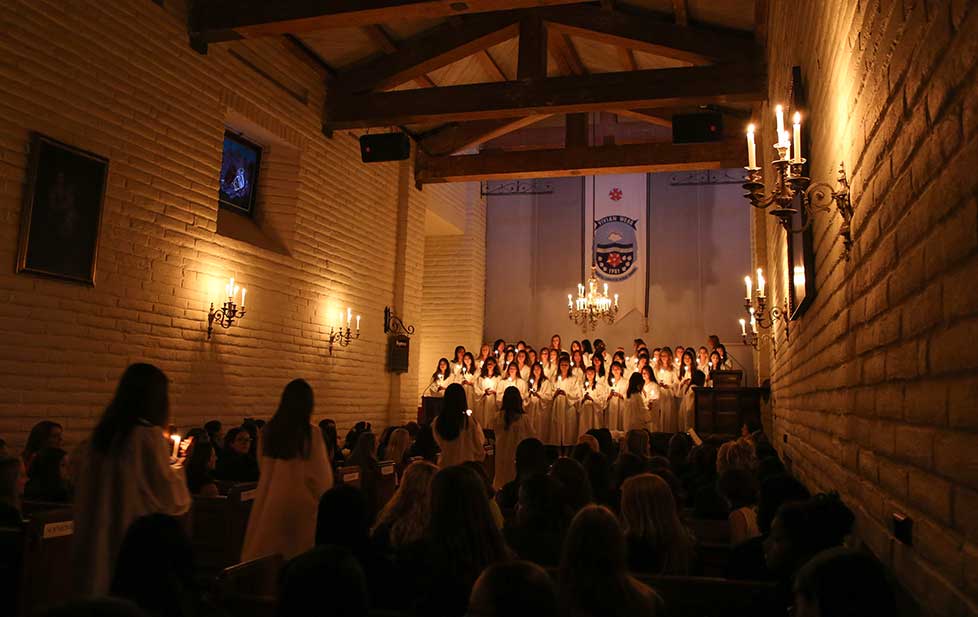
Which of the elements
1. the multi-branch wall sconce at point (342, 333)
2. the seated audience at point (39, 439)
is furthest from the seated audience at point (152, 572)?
the multi-branch wall sconce at point (342, 333)

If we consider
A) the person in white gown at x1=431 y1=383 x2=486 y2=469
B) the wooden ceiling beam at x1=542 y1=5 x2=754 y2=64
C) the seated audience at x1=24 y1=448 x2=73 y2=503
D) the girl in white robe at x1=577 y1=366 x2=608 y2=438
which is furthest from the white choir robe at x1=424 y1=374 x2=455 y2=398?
the seated audience at x1=24 y1=448 x2=73 y2=503

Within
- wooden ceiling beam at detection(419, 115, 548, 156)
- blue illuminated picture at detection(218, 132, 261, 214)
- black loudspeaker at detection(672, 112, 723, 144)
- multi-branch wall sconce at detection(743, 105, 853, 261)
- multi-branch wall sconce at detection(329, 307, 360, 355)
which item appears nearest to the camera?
multi-branch wall sconce at detection(743, 105, 853, 261)

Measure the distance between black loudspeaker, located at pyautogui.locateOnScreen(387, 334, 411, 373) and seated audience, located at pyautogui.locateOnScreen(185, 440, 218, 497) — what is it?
24.2 ft

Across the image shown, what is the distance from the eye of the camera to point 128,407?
3342 millimetres

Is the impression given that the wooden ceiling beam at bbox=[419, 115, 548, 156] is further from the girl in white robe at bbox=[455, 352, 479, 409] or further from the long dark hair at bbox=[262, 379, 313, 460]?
the long dark hair at bbox=[262, 379, 313, 460]

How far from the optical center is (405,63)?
11.7 meters

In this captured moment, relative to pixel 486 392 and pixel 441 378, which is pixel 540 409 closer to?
pixel 486 392

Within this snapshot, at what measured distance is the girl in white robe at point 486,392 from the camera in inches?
551

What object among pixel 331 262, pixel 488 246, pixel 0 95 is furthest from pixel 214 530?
pixel 488 246

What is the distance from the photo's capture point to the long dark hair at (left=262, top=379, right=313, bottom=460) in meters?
4.26

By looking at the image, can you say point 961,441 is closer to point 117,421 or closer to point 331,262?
point 117,421

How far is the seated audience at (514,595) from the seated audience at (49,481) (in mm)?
4459

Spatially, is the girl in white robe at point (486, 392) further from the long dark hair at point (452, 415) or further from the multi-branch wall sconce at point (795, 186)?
the multi-branch wall sconce at point (795, 186)

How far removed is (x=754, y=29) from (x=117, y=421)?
954 centimetres
